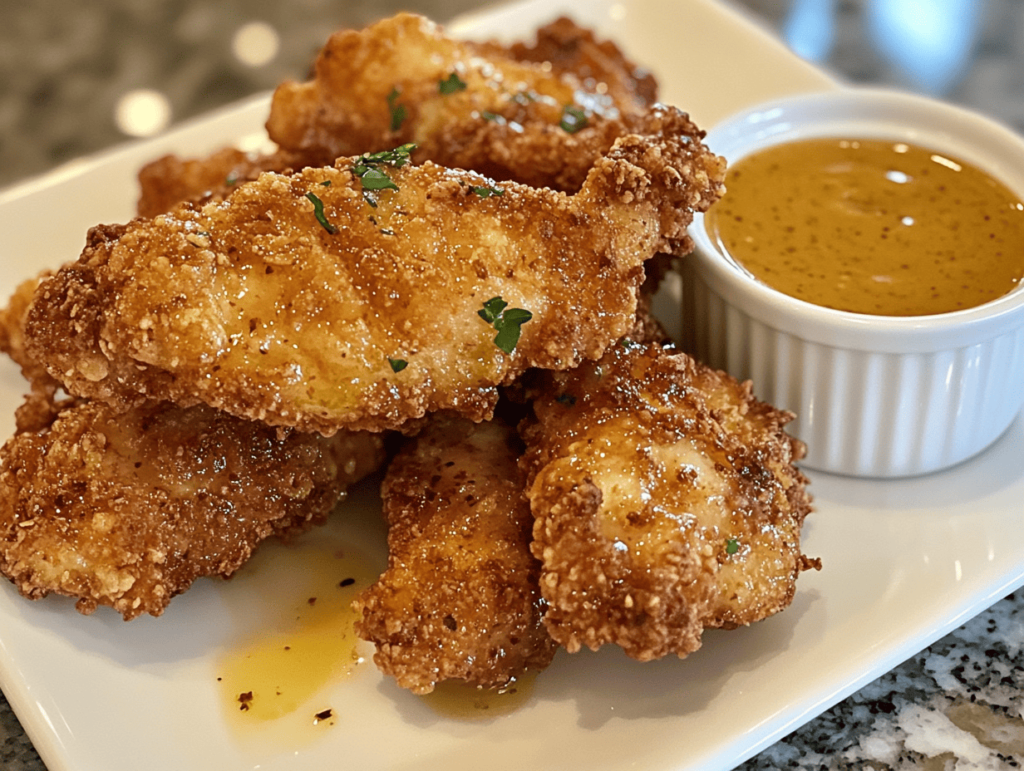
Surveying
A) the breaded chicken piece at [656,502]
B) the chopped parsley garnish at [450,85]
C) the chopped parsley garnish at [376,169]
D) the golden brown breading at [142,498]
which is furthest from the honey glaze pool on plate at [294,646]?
the chopped parsley garnish at [450,85]

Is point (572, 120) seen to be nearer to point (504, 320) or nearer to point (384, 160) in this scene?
point (384, 160)

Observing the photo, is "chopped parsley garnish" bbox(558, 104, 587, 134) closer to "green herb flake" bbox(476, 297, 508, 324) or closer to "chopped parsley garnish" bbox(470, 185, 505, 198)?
"chopped parsley garnish" bbox(470, 185, 505, 198)

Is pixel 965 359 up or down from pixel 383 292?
down

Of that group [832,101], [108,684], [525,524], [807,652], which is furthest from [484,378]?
[832,101]

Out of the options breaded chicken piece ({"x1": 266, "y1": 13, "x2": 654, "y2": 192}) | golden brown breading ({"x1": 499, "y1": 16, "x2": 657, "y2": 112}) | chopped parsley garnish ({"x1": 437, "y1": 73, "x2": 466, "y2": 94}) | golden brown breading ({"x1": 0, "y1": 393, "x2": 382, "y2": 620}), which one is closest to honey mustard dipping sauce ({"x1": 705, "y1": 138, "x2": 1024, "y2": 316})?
breaded chicken piece ({"x1": 266, "y1": 13, "x2": 654, "y2": 192})

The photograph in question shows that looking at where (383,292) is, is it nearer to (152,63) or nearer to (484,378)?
(484,378)

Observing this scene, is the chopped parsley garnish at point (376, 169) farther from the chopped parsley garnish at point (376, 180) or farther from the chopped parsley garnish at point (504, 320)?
the chopped parsley garnish at point (504, 320)
